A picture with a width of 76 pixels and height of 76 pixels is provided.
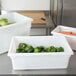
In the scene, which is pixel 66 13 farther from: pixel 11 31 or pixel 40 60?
pixel 40 60

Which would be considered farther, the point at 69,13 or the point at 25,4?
the point at 25,4

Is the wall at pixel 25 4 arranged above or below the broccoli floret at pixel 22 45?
below

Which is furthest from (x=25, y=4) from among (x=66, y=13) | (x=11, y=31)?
(x=11, y=31)

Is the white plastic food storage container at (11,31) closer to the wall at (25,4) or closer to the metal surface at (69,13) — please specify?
the metal surface at (69,13)

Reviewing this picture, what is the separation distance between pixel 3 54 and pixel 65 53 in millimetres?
393

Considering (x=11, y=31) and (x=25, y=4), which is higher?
(x=11, y=31)

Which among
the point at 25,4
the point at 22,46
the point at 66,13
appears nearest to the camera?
the point at 22,46

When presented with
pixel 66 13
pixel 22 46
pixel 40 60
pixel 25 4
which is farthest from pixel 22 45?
pixel 25 4

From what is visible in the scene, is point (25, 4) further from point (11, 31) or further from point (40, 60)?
point (40, 60)

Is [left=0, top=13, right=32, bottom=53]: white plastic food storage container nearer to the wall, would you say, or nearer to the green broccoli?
the green broccoli

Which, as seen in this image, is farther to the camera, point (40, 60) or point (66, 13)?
point (66, 13)

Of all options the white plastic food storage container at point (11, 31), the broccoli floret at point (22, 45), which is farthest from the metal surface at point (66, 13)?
the broccoli floret at point (22, 45)

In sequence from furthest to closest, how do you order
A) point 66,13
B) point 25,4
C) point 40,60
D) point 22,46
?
1. point 25,4
2. point 66,13
3. point 22,46
4. point 40,60

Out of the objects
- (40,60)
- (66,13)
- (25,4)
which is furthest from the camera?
(25,4)
